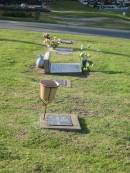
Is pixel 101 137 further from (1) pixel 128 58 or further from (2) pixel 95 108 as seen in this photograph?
(1) pixel 128 58

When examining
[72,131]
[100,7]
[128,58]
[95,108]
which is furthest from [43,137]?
[100,7]

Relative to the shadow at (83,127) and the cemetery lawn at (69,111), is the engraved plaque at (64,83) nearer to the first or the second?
the cemetery lawn at (69,111)

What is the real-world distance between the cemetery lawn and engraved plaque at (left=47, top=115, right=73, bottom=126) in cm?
24

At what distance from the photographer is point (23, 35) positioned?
70.9 ft

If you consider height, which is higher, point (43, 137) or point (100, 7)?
point (43, 137)

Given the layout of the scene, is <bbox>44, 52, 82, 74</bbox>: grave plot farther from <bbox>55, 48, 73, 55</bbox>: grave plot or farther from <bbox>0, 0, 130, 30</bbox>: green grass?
<bbox>0, 0, 130, 30</bbox>: green grass

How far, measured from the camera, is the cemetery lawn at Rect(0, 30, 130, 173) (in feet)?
21.8

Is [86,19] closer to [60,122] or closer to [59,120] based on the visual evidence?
[59,120]

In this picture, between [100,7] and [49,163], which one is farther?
[100,7]

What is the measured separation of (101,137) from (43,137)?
953 millimetres

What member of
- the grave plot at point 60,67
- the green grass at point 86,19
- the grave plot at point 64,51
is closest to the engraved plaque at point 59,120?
the grave plot at point 60,67

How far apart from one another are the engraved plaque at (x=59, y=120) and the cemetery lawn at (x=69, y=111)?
0.24 m

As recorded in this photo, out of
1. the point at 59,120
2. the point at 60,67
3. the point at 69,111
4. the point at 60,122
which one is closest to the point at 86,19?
the point at 60,67

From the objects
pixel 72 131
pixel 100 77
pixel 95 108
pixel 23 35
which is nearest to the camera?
pixel 72 131
